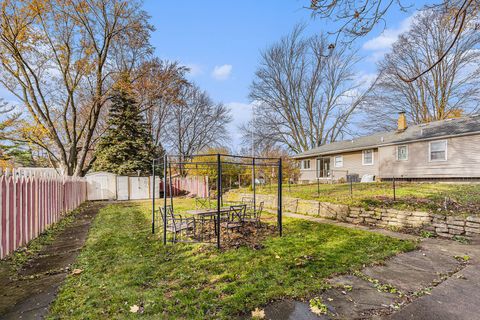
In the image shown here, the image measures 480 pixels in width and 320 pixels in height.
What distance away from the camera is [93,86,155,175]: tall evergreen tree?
65.4 ft

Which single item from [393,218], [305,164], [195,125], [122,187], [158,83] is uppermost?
[158,83]

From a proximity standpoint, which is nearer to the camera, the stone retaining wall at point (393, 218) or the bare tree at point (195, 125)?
the stone retaining wall at point (393, 218)

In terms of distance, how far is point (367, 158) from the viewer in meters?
19.0

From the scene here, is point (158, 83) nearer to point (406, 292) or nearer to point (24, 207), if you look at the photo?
point (24, 207)

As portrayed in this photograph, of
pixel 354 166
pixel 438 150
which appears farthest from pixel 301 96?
pixel 438 150

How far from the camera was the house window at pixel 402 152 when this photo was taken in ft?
53.0

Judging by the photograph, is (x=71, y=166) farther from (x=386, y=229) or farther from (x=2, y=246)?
(x=386, y=229)

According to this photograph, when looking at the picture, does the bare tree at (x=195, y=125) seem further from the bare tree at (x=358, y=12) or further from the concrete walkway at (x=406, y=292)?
the bare tree at (x=358, y=12)

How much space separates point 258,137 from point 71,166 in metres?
19.0

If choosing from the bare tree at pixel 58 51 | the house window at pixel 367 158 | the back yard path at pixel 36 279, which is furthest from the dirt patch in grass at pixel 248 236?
the house window at pixel 367 158

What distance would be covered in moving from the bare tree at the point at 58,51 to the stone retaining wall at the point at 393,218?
13.9 m

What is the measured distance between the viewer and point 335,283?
354 centimetres

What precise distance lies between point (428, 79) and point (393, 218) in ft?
76.0

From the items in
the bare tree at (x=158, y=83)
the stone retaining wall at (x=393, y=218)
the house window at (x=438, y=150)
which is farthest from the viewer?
the bare tree at (x=158, y=83)
